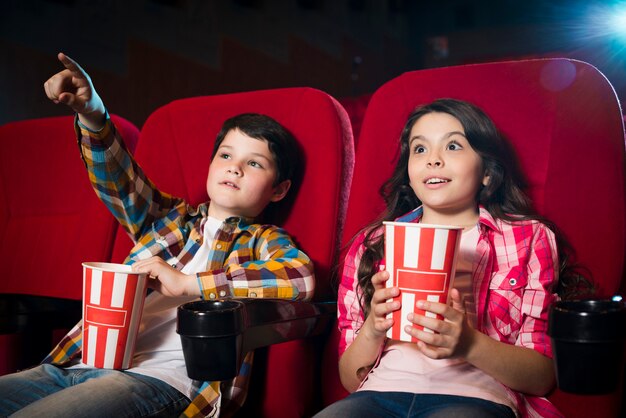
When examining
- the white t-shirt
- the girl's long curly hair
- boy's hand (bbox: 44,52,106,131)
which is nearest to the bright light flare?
the girl's long curly hair

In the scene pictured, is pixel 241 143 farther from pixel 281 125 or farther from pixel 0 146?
pixel 0 146

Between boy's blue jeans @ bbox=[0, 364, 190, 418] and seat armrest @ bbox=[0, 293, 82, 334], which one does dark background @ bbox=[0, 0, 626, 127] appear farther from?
boy's blue jeans @ bbox=[0, 364, 190, 418]

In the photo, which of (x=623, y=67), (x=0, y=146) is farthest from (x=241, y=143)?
(x=623, y=67)

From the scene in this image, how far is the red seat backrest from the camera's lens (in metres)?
1.70

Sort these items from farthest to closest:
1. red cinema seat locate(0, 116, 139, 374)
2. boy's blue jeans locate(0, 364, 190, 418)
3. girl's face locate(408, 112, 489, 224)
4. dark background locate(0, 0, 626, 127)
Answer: dark background locate(0, 0, 626, 127)
red cinema seat locate(0, 116, 139, 374)
girl's face locate(408, 112, 489, 224)
boy's blue jeans locate(0, 364, 190, 418)

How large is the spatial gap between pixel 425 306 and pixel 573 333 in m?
0.17

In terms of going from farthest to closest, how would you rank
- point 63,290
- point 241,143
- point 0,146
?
point 0,146
point 63,290
point 241,143

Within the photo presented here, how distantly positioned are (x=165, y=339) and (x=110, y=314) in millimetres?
228

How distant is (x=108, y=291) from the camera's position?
3.32 feet

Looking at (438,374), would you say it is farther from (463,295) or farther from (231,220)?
(231,220)

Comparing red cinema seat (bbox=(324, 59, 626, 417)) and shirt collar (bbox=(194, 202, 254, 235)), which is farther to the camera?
shirt collar (bbox=(194, 202, 254, 235))

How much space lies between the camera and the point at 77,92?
1237 mm

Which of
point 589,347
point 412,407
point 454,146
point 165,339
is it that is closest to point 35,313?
point 165,339

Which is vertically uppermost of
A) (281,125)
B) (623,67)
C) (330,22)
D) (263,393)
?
(330,22)
